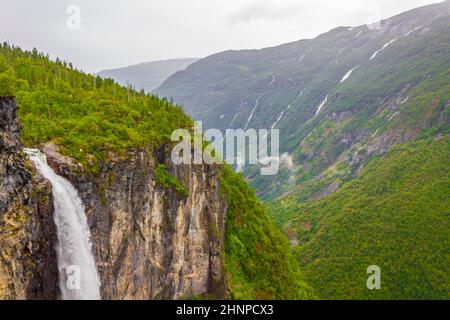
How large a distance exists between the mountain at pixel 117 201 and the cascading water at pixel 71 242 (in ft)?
2.43

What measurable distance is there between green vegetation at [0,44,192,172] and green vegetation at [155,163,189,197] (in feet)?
11.7

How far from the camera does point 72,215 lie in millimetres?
37812

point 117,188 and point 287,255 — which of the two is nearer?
point 117,188

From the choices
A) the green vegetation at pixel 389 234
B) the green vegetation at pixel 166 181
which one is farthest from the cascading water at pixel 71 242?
the green vegetation at pixel 389 234

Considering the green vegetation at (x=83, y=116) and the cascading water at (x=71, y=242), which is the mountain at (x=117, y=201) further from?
the cascading water at (x=71, y=242)

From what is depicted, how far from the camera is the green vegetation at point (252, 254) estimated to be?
6906 centimetres

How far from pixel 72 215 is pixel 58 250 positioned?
11.2 ft

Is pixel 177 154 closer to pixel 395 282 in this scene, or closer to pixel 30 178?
pixel 30 178

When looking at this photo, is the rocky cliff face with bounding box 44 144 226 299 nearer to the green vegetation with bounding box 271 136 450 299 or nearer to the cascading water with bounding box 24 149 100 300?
the cascading water with bounding box 24 149 100 300

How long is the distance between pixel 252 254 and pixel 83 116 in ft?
131

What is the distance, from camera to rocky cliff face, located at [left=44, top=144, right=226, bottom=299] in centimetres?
4172

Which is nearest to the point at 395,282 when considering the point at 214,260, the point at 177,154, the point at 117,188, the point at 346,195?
the point at 346,195

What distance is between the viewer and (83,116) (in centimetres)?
5306
